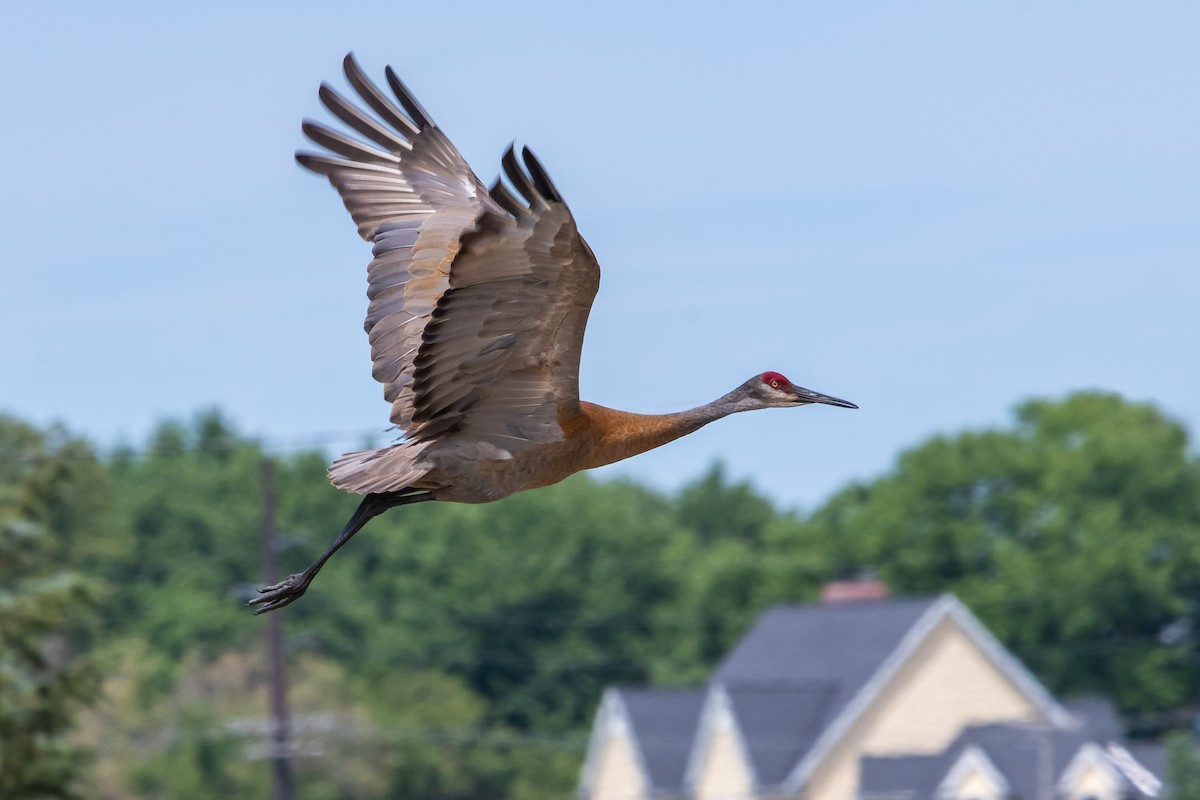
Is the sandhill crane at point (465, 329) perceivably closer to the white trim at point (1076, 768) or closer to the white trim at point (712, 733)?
the white trim at point (1076, 768)

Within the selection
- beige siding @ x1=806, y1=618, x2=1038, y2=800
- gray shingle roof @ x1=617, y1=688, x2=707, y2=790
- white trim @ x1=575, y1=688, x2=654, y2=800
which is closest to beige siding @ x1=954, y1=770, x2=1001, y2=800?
beige siding @ x1=806, y1=618, x2=1038, y2=800

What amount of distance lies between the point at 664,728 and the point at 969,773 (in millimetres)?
6519

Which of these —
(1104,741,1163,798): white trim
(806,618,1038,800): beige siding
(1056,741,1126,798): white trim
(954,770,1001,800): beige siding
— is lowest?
(954,770,1001,800): beige siding

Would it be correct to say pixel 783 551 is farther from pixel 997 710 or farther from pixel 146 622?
pixel 997 710

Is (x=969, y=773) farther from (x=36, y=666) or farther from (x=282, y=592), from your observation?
(x=282, y=592)

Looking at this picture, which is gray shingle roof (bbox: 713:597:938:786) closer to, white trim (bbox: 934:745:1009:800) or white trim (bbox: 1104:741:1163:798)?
white trim (bbox: 934:745:1009:800)

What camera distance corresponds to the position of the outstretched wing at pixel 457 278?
903 centimetres

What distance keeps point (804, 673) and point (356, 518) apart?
32.3 m

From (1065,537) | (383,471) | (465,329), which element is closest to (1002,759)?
(1065,537)

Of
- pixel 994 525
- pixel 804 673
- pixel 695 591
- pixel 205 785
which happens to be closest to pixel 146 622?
pixel 205 785

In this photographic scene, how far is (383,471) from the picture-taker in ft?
32.5

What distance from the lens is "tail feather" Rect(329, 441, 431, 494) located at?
9836mm

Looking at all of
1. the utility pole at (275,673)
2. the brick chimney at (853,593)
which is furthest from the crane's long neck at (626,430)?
the brick chimney at (853,593)

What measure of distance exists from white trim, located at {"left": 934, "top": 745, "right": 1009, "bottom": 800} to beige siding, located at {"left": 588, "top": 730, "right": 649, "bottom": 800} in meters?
5.80
